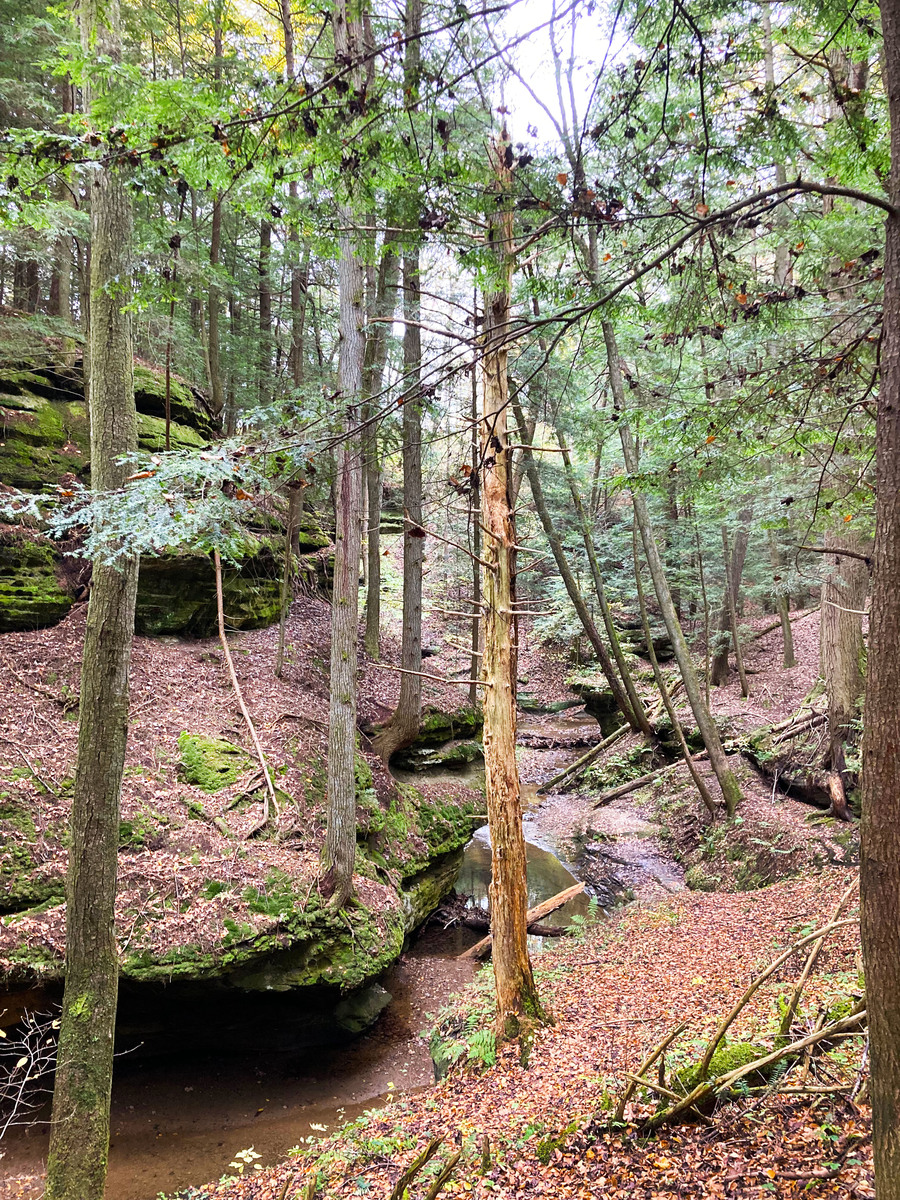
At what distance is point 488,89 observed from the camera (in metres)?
7.04

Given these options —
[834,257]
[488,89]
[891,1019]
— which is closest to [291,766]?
[891,1019]

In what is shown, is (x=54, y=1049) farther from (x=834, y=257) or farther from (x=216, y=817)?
(x=834, y=257)

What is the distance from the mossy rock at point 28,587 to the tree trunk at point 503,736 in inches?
270

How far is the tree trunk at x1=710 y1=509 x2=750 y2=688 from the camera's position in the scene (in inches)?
664

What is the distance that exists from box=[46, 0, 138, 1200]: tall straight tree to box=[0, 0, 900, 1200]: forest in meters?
0.03

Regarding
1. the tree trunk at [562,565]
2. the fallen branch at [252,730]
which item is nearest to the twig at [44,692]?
the fallen branch at [252,730]

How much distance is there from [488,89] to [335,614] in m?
6.32

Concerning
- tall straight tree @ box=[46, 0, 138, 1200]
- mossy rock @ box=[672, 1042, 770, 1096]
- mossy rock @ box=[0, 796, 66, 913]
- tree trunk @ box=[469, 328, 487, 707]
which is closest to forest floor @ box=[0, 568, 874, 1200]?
mossy rock @ box=[672, 1042, 770, 1096]

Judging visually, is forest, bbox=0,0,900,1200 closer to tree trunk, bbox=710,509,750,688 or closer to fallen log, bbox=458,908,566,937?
fallen log, bbox=458,908,566,937

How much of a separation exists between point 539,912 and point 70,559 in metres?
9.20

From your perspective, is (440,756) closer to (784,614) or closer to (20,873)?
(20,873)

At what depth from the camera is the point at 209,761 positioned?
8453 mm

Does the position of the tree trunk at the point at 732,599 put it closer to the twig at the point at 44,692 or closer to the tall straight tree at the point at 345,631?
the tall straight tree at the point at 345,631

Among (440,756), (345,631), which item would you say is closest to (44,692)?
(345,631)
